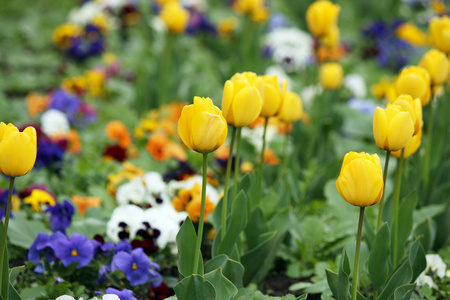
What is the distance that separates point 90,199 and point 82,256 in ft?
1.90

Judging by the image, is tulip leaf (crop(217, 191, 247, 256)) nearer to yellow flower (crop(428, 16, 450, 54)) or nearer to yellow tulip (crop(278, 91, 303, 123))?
yellow tulip (crop(278, 91, 303, 123))

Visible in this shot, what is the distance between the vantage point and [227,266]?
1448 millimetres

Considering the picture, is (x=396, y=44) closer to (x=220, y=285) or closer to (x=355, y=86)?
(x=355, y=86)

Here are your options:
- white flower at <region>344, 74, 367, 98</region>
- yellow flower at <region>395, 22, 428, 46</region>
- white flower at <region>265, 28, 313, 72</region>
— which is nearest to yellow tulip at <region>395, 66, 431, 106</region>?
white flower at <region>344, 74, 367, 98</region>

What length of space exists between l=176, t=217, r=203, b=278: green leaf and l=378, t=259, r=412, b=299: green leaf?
1.56ft

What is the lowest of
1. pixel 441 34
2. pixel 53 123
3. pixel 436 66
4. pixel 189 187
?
pixel 189 187

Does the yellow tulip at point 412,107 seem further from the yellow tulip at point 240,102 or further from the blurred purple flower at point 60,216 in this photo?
the blurred purple flower at point 60,216

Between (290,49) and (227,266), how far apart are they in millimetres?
3138

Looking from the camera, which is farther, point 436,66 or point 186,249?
point 436,66

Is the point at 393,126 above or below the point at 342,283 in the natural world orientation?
above

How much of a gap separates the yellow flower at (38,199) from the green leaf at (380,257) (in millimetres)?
1131

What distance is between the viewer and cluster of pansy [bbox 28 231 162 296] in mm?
1568

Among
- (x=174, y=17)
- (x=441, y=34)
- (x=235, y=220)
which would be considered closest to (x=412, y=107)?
(x=235, y=220)

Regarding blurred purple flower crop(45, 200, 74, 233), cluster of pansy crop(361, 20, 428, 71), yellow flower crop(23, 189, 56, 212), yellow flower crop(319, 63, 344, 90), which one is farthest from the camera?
cluster of pansy crop(361, 20, 428, 71)
